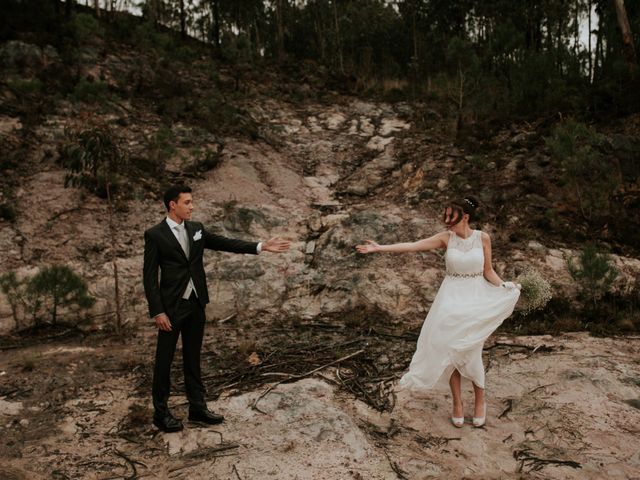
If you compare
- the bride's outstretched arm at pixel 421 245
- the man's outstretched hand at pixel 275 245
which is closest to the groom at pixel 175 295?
the man's outstretched hand at pixel 275 245

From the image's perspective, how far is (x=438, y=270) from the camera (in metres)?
8.32

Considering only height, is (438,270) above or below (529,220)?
below

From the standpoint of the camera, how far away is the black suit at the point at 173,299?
414 cm

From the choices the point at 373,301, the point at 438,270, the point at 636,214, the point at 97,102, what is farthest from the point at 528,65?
the point at 97,102

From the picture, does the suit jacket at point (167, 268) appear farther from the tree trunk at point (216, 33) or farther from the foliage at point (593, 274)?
the tree trunk at point (216, 33)

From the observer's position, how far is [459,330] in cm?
430

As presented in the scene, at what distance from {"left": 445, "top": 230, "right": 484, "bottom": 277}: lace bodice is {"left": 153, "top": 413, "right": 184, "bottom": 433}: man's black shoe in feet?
9.01

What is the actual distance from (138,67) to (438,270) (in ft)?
36.8

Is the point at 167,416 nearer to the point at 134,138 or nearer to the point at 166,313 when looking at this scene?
the point at 166,313

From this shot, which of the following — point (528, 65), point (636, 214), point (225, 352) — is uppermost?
point (528, 65)

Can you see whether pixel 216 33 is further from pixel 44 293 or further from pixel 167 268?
pixel 167 268

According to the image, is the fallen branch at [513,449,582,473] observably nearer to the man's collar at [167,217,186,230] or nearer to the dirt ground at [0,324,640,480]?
the dirt ground at [0,324,640,480]

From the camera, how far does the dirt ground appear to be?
3.79 m

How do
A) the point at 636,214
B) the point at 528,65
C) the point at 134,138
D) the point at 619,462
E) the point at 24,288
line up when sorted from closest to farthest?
the point at 619,462 < the point at 24,288 < the point at 636,214 < the point at 134,138 < the point at 528,65
